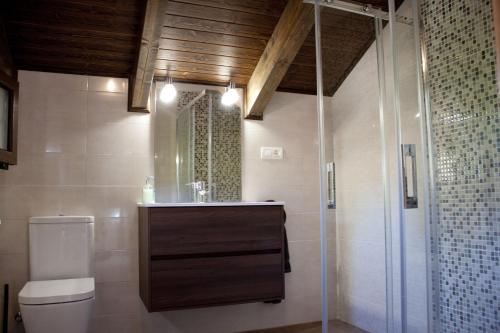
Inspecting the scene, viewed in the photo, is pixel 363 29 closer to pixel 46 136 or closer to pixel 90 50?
pixel 90 50

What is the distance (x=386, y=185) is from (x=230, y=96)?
5.03 feet

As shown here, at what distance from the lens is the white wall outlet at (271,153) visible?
3174 mm

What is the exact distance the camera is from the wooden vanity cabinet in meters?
2.38

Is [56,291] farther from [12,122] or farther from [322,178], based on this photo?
[322,178]

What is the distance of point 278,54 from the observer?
8.56 feet

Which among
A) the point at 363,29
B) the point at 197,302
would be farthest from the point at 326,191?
the point at 197,302

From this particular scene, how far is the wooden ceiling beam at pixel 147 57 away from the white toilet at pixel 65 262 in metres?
0.89

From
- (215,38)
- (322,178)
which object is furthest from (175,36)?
(322,178)

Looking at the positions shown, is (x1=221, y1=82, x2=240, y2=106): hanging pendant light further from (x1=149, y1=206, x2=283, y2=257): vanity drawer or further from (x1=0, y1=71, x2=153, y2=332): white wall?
(x1=149, y1=206, x2=283, y2=257): vanity drawer

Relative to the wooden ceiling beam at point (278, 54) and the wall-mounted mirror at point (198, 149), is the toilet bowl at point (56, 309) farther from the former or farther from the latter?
the wooden ceiling beam at point (278, 54)

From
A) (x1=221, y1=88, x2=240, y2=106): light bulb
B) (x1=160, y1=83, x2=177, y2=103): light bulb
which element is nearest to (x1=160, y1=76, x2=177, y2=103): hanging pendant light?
(x1=160, y1=83, x2=177, y2=103): light bulb

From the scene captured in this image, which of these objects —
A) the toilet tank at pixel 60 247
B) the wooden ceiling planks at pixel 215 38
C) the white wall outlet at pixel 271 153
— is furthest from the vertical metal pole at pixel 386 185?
the toilet tank at pixel 60 247

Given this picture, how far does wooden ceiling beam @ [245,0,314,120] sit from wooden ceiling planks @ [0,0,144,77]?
0.89 m

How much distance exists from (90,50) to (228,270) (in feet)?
5.72
